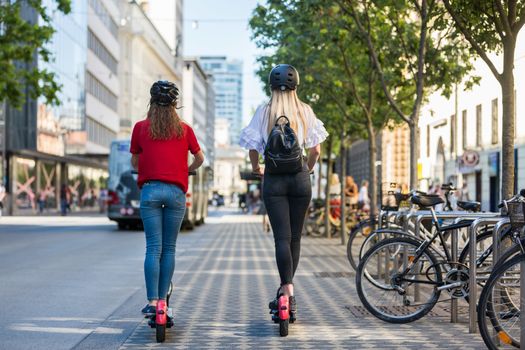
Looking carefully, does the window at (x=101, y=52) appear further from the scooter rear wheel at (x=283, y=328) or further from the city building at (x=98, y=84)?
the scooter rear wheel at (x=283, y=328)

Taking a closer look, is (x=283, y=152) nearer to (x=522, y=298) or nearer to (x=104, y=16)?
(x=522, y=298)

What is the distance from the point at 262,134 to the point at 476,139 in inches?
1229

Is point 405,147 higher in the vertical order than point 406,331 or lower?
higher

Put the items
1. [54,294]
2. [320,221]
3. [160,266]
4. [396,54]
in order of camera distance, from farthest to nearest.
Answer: [320,221] → [396,54] → [54,294] → [160,266]

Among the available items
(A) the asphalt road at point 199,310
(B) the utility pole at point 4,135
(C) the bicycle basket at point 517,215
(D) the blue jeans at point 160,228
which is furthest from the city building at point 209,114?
(C) the bicycle basket at point 517,215

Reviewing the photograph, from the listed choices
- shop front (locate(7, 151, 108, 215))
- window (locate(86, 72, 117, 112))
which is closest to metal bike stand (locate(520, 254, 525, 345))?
shop front (locate(7, 151, 108, 215))

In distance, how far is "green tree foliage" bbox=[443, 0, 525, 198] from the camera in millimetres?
9086

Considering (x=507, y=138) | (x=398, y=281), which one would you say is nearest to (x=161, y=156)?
(x=398, y=281)

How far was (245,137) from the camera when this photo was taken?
7730mm

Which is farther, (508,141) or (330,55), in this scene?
(330,55)

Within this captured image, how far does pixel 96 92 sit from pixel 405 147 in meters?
Answer: 31.4

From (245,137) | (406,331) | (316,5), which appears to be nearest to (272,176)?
(245,137)

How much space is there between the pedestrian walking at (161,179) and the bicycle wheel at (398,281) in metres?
1.75

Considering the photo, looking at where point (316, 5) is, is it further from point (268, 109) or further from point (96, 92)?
point (96, 92)
